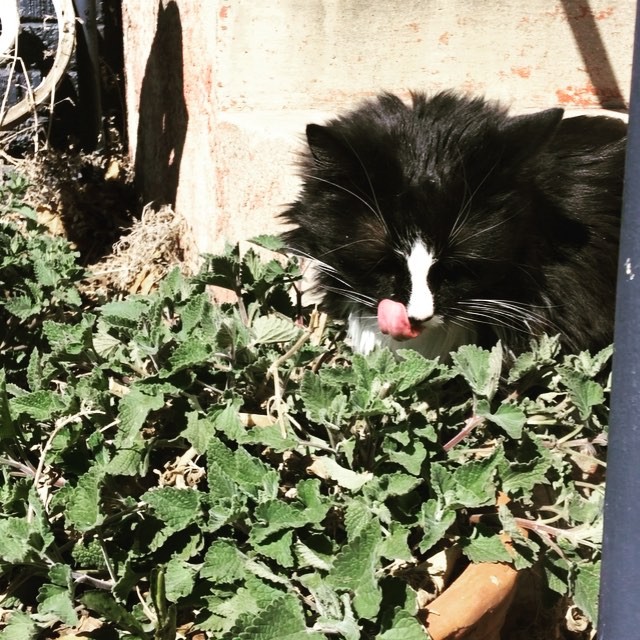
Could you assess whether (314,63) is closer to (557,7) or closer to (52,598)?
(557,7)

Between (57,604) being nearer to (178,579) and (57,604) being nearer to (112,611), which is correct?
(112,611)

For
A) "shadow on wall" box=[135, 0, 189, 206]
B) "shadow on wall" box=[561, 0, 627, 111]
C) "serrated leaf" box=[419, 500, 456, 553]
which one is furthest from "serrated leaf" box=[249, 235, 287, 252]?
"shadow on wall" box=[561, 0, 627, 111]

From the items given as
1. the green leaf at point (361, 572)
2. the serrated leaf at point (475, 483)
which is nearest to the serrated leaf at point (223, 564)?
the green leaf at point (361, 572)

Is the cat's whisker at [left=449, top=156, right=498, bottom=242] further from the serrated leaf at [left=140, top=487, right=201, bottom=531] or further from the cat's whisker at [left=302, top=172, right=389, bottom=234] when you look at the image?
the serrated leaf at [left=140, top=487, right=201, bottom=531]

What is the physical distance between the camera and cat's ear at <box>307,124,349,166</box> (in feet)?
5.95

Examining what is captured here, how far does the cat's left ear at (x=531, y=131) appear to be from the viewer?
1755 millimetres

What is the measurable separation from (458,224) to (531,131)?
0.25 metres

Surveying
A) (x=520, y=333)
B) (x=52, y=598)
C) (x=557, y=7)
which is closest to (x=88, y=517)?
(x=52, y=598)

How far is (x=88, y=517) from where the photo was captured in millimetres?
1354

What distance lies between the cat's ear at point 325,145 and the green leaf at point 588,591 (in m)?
0.98

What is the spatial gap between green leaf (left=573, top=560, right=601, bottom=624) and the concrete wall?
1377mm

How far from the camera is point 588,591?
134 cm

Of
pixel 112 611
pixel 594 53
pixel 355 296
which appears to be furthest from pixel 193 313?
pixel 594 53

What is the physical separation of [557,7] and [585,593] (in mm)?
1854
